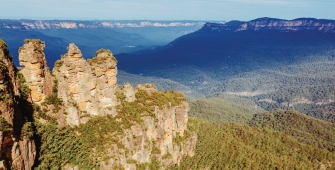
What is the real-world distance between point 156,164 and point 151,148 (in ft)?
9.95

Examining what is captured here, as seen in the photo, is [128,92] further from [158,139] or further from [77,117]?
[77,117]

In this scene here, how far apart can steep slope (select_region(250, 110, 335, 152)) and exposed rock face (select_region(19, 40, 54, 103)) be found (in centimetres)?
14870

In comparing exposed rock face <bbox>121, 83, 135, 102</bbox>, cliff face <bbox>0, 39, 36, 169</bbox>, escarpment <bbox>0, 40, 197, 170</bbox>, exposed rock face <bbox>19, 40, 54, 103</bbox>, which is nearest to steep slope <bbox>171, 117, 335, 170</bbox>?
escarpment <bbox>0, 40, 197, 170</bbox>

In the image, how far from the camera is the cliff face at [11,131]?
75.6 ft

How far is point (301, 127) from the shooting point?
17750cm

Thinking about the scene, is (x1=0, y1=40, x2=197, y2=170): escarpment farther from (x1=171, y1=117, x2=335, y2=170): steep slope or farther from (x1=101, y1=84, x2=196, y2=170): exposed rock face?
(x1=171, y1=117, x2=335, y2=170): steep slope

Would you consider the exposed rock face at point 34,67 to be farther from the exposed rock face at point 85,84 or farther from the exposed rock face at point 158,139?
the exposed rock face at point 158,139

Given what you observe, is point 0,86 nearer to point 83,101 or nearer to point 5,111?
point 5,111

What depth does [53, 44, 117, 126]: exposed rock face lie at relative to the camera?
42156 mm

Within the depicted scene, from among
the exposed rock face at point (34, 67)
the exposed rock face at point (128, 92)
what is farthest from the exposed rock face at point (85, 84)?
the exposed rock face at point (34, 67)

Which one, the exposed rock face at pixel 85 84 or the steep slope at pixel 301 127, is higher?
the exposed rock face at pixel 85 84

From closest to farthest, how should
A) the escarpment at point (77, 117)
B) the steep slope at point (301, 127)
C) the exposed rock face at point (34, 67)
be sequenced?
the escarpment at point (77, 117) < the exposed rock face at point (34, 67) < the steep slope at point (301, 127)

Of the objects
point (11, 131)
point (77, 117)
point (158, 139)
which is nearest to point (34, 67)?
point (77, 117)

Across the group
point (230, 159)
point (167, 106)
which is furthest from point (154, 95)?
point (230, 159)
